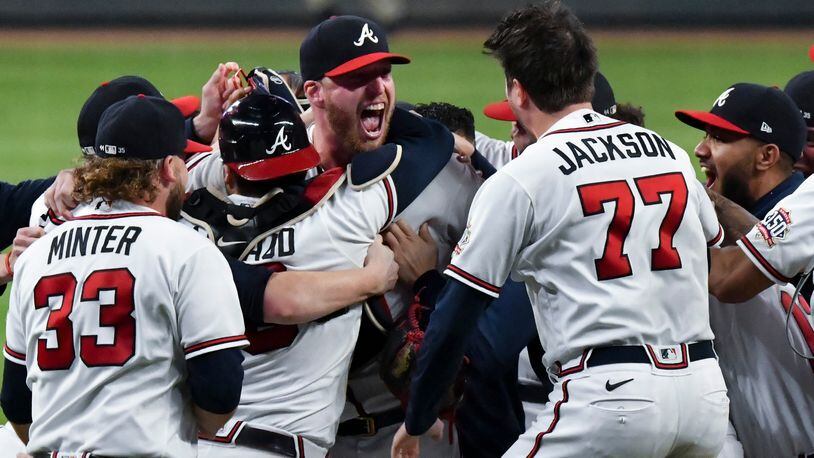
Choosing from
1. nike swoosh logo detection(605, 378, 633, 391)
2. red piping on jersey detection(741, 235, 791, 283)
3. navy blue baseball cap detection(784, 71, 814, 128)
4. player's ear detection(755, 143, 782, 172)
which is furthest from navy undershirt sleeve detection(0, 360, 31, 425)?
navy blue baseball cap detection(784, 71, 814, 128)

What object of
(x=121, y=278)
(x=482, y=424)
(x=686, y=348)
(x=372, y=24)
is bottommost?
(x=482, y=424)

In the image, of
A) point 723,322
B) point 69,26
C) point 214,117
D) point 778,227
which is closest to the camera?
point 778,227

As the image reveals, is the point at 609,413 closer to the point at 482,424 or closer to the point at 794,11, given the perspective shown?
the point at 482,424

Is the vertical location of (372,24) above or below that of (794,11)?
above

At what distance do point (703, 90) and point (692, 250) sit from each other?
14047mm

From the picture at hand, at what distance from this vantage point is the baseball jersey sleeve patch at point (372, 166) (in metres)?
3.80

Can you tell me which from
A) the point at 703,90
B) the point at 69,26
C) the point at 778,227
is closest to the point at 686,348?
the point at 778,227

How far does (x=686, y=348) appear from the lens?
132 inches

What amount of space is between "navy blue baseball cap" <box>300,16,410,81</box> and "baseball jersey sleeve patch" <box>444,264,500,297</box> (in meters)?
0.98

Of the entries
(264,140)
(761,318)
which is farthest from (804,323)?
(264,140)

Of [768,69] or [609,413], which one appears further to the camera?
[768,69]

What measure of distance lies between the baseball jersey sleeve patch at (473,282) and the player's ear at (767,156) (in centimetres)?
156

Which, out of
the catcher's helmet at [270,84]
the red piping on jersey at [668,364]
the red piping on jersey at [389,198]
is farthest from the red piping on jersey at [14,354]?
the red piping on jersey at [668,364]

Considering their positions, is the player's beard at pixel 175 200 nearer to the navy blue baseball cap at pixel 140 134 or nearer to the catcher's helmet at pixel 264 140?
the navy blue baseball cap at pixel 140 134
